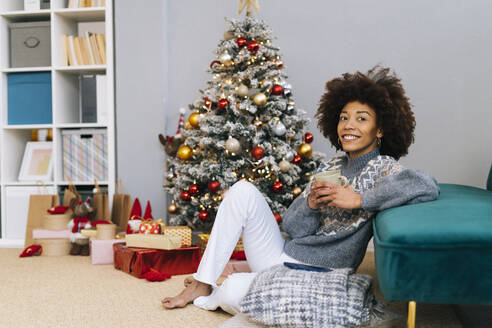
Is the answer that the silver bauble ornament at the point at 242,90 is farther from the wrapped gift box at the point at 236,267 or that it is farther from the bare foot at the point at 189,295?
the bare foot at the point at 189,295

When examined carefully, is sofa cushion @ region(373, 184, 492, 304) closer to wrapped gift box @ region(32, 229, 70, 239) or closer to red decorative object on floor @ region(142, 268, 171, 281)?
red decorative object on floor @ region(142, 268, 171, 281)

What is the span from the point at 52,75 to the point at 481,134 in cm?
294

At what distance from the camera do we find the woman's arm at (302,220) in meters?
1.69

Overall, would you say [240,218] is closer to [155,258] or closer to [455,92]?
[155,258]

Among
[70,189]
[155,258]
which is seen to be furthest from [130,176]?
[155,258]

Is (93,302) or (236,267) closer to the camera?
(93,302)

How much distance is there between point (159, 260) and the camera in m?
2.38

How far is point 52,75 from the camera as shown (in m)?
3.25

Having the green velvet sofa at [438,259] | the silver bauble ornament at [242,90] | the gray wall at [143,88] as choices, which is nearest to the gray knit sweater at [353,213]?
the green velvet sofa at [438,259]

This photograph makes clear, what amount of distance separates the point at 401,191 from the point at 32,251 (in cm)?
241

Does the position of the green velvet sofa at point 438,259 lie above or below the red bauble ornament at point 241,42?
below

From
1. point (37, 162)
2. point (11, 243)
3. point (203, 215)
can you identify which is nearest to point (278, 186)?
point (203, 215)

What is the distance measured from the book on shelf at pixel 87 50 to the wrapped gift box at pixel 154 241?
148 centimetres

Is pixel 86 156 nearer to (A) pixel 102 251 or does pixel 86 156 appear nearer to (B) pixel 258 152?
(A) pixel 102 251
